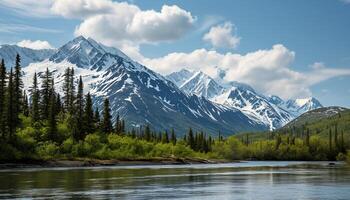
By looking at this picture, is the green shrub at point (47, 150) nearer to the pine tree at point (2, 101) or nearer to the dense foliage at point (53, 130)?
the dense foliage at point (53, 130)

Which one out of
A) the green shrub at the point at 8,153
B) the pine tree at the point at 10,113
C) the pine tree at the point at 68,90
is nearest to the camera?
the green shrub at the point at 8,153

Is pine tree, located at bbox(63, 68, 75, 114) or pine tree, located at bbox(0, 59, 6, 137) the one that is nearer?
pine tree, located at bbox(0, 59, 6, 137)

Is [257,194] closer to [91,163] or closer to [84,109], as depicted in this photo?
[91,163]

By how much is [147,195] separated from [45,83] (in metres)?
120

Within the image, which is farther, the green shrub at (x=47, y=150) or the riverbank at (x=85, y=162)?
the green shrub at (x=47, y=150)

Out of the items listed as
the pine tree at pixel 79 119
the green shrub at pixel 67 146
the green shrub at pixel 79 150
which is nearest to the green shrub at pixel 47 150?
the green shrub at pixel 67 146

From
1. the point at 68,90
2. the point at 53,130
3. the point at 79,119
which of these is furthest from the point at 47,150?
the point at 68,90

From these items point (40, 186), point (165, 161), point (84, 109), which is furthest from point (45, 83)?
point (40, 186)

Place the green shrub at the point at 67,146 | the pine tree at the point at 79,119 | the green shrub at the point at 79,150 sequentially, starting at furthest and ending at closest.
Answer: the pine tree at the point at 79,119 → the green shrub at the point at 79,150 → the green shrub at the point at 67,146

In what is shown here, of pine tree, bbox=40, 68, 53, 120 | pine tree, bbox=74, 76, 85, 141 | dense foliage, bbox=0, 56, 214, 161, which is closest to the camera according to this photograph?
dense foliage, bbox=0, 56, 214, 161

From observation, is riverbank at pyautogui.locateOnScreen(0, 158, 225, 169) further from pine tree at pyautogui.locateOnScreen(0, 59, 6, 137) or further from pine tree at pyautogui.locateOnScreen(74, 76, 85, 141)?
pine tree at pyautogui.locateOnScreen(74, 76, 85, 141)

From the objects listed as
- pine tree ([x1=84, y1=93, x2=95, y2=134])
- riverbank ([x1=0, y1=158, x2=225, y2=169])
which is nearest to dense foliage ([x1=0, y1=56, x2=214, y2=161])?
pine tree ([x1=84, y1=93, x2=95, y2=134])

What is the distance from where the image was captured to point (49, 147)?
144 metres

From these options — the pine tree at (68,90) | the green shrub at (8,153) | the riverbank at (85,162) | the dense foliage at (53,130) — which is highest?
the pine tree at (68,90)
